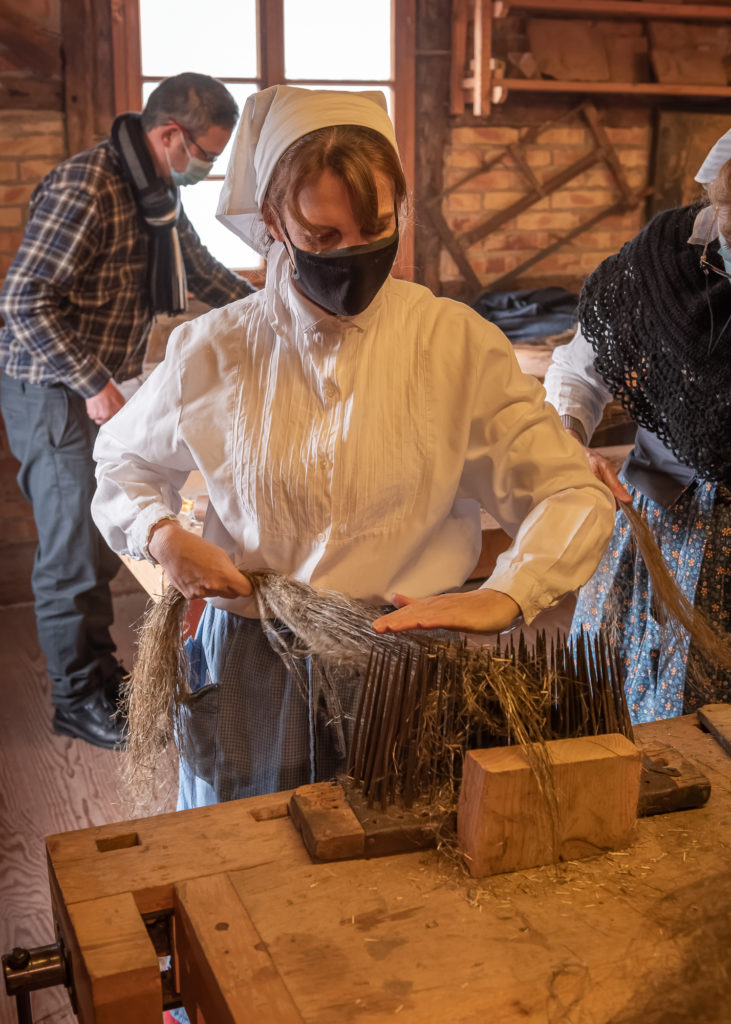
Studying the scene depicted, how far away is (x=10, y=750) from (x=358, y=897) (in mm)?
2578

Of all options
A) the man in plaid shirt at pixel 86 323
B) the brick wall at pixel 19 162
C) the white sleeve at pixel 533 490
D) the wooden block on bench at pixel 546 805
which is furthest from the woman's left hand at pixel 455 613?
the brick wall at pixel 19 162

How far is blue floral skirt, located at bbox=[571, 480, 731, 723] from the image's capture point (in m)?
1.85

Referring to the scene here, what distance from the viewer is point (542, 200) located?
545cm

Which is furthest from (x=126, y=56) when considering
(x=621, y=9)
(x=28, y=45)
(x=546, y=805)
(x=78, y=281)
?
(x=546, y=805)

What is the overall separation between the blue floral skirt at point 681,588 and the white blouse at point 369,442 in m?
0.46

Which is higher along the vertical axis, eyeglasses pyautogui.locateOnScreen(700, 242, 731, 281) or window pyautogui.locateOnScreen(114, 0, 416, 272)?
window pyautogui.locateOnScreen(114, 0, 416, 272)

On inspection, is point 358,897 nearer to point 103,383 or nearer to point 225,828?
point 225,828

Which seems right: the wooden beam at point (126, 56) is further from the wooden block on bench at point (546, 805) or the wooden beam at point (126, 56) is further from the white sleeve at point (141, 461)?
the wooden block on bench at point (546, 805)

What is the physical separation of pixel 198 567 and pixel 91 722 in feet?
7.23

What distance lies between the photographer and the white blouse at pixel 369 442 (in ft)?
4.74

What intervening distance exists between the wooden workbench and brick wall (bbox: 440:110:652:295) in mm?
4522

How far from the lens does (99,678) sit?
11.5 ft

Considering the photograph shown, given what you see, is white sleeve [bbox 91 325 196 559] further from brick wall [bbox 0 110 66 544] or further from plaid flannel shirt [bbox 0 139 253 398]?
brick wall [bbox 0 110 66 544]

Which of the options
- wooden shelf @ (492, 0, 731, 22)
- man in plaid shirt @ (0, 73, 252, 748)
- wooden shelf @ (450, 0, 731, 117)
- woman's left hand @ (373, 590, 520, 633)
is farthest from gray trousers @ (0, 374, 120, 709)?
wooden shelf @ (492, 0, 731, 22)
